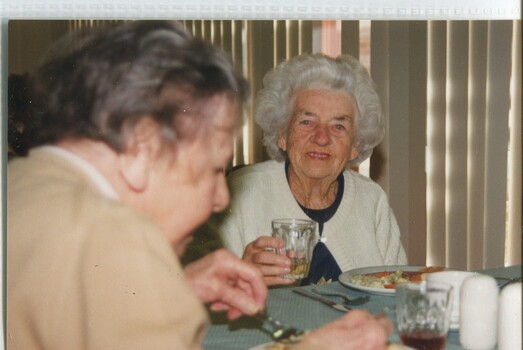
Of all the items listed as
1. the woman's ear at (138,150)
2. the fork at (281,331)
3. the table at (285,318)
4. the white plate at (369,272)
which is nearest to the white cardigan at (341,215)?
the white plate at (369,272)

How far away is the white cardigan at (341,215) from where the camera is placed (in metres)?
1.44

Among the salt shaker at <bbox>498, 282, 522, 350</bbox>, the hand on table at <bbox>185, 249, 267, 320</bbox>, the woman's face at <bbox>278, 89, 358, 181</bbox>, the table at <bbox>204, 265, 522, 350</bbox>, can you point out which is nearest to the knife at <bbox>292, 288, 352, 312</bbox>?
the table at <bbox>204, 265, 522, 350</bbox>

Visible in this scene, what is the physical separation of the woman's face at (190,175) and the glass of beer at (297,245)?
1.04 feet

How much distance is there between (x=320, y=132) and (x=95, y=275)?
0.94 metres

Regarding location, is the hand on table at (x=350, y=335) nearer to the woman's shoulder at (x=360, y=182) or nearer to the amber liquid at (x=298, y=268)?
the amber liquid at (x=298, y=268)

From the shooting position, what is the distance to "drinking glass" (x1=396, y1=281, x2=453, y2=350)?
78cm

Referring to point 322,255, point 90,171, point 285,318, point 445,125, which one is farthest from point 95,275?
point 445,125

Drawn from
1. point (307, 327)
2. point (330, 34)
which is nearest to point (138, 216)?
point (307, 327)

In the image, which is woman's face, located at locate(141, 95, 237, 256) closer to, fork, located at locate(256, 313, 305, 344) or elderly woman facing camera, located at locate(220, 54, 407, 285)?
fork, located at locate(256, 313, 305, 344)

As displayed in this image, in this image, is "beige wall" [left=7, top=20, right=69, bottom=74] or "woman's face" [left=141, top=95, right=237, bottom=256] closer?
"woman's face" [left=141, top=95, right=237, bottom=256]

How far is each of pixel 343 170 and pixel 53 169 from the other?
1047mm

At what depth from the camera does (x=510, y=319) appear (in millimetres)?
761

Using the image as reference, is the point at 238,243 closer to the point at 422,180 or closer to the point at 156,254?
the point at 422,180

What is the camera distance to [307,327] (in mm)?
887
